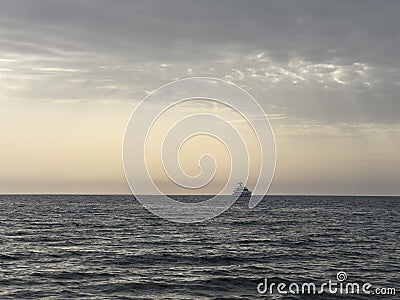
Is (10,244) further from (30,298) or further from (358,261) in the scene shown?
(358,261)

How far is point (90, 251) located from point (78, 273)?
12411 millimetres

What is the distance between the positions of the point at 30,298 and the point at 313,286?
19.7 meters

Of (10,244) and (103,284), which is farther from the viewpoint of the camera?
(10,244)

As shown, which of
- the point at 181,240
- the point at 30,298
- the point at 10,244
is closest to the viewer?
the point at 30,298

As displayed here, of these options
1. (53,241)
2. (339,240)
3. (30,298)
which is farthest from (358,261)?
(53,241)

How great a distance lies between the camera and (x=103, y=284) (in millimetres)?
35000

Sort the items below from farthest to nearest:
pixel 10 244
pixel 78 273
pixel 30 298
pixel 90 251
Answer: pixel 10 244, pixel 90 251, pixel 78 273, pixel 30 298
